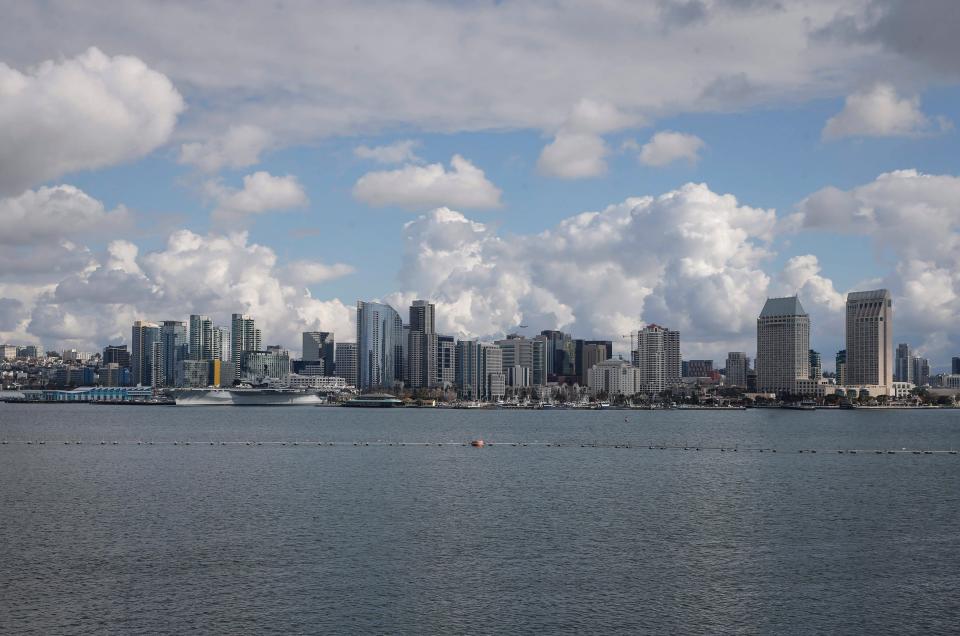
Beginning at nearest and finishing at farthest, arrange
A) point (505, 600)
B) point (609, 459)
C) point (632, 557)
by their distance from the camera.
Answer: point (505, 600)
point (632, 557)
point (609, 459)

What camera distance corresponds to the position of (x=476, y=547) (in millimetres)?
50562

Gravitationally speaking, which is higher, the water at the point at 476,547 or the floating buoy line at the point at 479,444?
the water at the point at 476,547

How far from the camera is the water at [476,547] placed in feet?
126

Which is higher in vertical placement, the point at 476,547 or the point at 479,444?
the point at 476,547

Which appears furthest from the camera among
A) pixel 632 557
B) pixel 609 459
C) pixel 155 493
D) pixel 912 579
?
pixel 609 459

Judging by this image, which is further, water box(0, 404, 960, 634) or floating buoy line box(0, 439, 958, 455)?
floating buoy line box(0, 439, 958, 455)

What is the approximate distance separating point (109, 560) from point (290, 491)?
26.3m

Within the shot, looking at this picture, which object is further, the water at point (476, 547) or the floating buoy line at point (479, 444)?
the floating buoy line at point (479, 444)

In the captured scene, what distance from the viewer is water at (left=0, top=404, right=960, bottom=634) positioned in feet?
126

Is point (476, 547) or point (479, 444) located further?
point (479, 444)

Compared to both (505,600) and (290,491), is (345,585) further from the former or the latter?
(290,491)

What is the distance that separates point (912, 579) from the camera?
1740 inches

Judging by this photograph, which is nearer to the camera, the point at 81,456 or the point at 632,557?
the point at 632,557

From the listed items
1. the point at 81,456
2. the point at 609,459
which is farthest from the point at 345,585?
the point at 81,456
